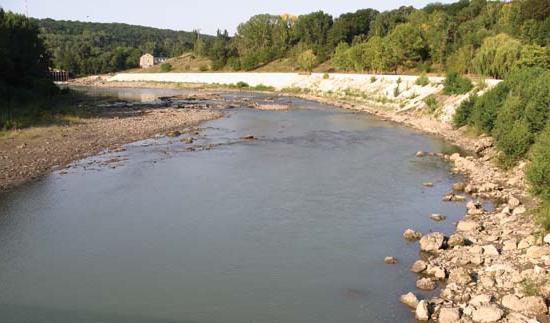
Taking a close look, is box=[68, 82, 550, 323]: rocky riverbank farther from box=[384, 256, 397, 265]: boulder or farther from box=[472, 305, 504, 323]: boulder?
box=[384, 256, 397, 265]: boulder

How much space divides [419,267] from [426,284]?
49.6 inches

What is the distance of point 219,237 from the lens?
20906 millimetres

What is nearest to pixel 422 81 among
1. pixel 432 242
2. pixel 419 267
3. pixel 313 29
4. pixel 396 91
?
pixel 396 91

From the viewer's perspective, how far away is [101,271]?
18.0m

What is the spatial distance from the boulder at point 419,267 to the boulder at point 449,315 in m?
3.11

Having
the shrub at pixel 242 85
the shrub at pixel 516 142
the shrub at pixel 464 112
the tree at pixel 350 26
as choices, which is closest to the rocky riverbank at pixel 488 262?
the shrub at pixel 516 142

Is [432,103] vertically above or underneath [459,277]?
above

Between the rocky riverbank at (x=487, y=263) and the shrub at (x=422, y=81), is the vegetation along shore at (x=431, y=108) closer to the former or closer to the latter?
the rocky riverbank at (x=487, y=263)

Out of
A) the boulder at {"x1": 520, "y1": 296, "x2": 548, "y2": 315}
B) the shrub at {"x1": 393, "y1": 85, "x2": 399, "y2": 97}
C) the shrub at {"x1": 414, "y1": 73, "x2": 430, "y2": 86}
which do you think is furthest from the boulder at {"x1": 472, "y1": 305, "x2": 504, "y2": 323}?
the shrub at {"x1": 393, "y1": 85, "x2": 399, "y2": 97}

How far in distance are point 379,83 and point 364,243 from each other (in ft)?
179

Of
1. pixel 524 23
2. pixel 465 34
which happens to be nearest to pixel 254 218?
pixel 524 23

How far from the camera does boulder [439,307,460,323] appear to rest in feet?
46.0

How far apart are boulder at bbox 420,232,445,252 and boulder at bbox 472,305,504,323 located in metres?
4.97

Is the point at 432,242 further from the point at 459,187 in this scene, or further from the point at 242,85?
the point at 242,85
